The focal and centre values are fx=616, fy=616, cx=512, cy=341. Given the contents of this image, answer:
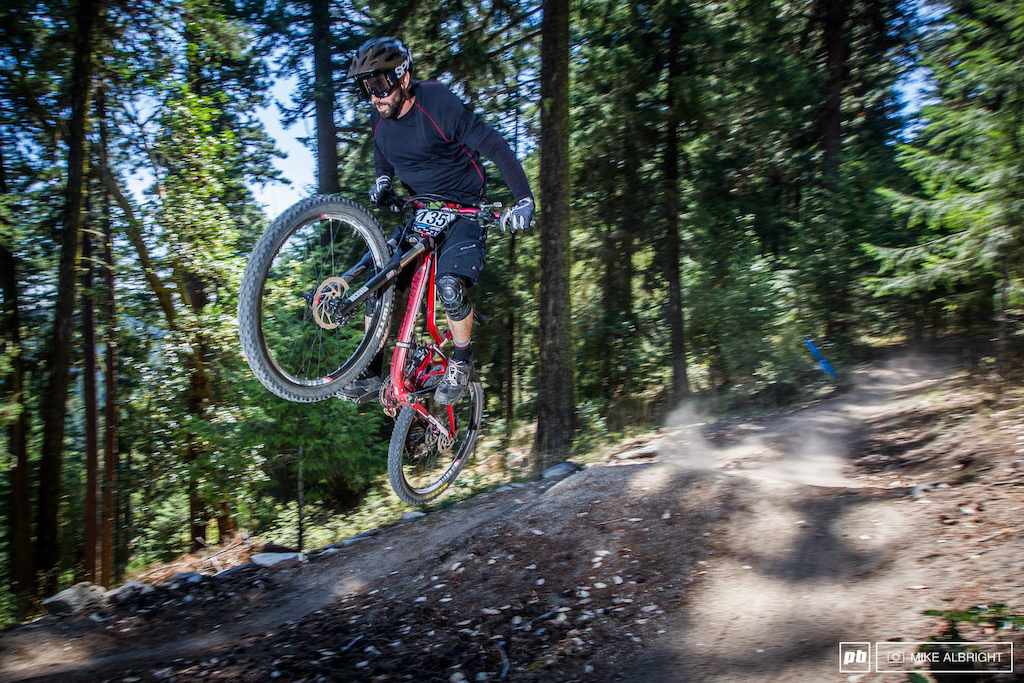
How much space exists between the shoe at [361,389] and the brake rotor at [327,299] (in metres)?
0.64

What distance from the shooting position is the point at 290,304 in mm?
5219

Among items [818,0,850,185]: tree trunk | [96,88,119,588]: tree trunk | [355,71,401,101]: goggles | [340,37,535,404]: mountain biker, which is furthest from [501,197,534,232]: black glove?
[818,0,850,185]: tree trunk

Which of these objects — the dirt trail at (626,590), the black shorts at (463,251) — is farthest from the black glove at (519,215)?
the dirt trail at (626,590)

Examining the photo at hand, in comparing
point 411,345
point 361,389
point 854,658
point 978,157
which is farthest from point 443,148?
point 978,157

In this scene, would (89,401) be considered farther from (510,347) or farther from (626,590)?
(626,590)

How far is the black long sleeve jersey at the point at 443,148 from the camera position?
414 centimetres

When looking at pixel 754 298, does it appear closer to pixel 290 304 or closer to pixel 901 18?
pixel 901 18

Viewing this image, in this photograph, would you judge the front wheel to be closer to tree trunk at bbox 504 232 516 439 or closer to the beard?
the beard

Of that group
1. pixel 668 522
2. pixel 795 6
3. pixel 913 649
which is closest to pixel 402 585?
pixel 668 522

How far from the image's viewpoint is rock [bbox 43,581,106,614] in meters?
5.63

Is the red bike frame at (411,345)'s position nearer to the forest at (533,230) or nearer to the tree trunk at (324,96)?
the forest at (533,230)

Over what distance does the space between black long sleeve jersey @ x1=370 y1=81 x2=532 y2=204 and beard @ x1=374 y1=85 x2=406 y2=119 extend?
0.09 m

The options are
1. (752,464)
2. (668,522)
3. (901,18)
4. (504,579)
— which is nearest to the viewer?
(504,579)

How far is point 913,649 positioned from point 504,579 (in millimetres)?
2543
